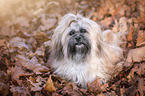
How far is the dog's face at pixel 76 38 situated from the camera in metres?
3.22

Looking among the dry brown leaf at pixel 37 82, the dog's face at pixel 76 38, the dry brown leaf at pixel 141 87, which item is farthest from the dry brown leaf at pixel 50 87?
the dry brown leaf at pixel 141 87

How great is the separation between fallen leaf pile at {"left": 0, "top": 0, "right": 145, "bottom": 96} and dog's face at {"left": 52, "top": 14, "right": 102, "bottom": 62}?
19.8 inches

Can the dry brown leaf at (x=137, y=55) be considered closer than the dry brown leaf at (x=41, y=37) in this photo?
Yes

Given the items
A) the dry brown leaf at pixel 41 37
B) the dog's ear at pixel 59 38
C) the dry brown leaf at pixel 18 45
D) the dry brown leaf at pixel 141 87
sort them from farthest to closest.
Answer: the dry brown leaf at pixel 41 37 < the dry brown leaf at pixel 18 45 < the dog's ear at pixel 59 38 < the dry brown leaf at pixel 141 87

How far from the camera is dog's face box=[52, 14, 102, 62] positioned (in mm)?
3219

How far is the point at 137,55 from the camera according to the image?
3326 mm

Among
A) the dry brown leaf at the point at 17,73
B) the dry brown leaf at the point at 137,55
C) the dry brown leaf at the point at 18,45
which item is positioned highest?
the dry brown leaf at the point at 18,45

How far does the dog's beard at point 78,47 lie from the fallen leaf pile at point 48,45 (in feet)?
1.67

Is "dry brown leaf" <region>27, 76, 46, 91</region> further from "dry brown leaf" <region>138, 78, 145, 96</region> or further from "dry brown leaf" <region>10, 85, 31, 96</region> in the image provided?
"dry brown leaf" <region>138, 78, 145, 96</region>

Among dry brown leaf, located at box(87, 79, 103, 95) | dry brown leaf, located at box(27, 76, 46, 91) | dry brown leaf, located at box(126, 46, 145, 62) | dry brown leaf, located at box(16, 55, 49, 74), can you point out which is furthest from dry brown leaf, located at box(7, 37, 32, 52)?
dry brown leaf, located at box(126, 46, 145, 62)

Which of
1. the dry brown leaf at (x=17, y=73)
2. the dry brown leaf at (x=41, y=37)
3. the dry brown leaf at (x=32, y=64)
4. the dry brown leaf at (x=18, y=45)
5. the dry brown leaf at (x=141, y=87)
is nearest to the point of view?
the dry brown leaf at (x=141, y=87)

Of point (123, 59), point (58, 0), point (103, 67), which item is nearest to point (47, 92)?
point (103, 67)

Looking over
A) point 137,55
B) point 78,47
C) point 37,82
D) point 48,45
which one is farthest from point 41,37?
point 137,55

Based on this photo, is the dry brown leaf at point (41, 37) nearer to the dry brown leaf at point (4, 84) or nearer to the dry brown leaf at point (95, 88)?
the dry brown leaf at point (4, 84)
